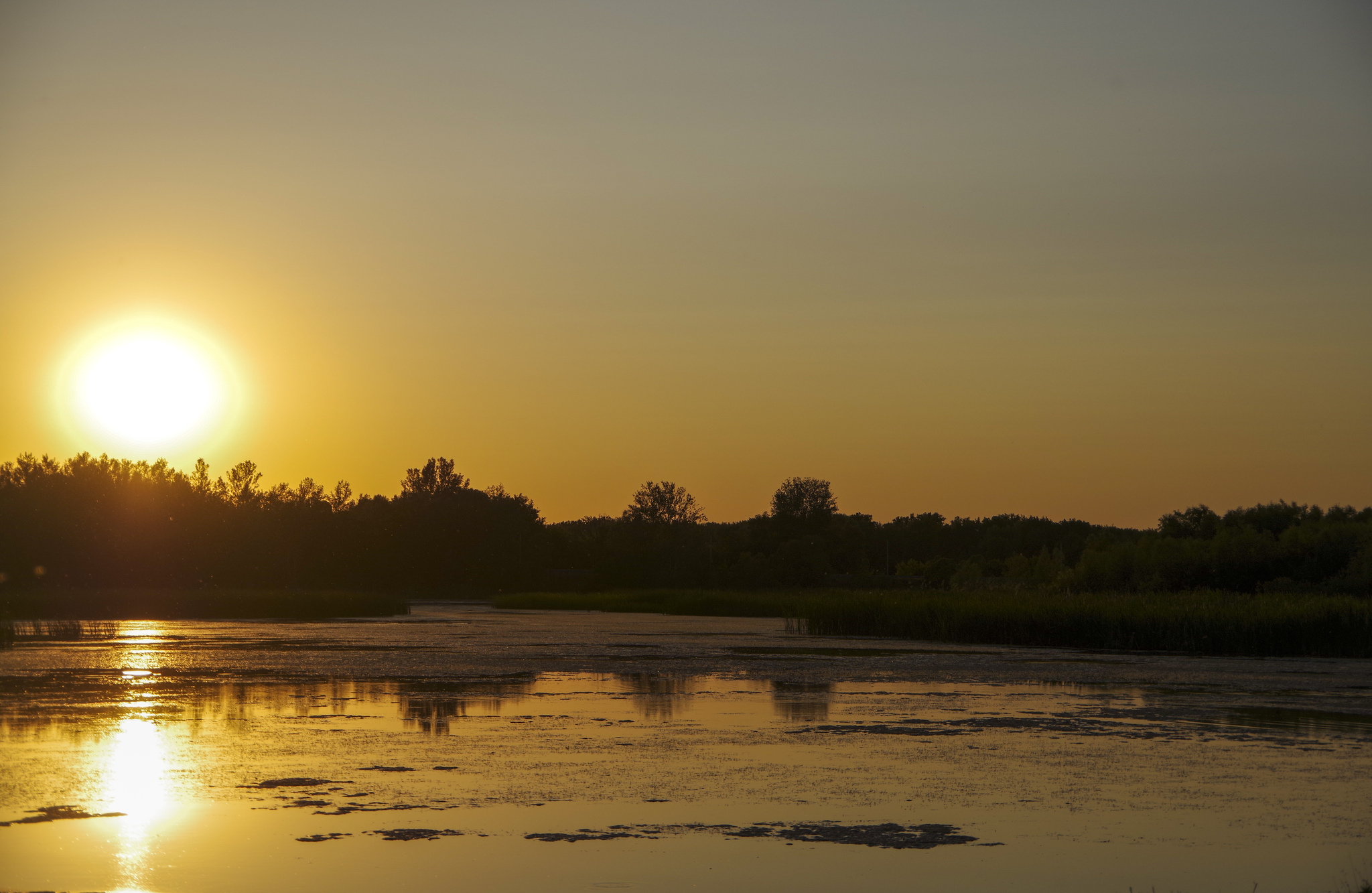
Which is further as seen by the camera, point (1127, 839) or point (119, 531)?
point (119, 531)

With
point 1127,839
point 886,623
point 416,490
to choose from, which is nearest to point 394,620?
point 886,623

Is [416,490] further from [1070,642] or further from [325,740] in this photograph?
[325,740]

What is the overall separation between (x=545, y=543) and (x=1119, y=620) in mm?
68555

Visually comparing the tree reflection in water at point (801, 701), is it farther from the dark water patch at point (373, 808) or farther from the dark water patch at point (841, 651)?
the dark water patch at point (841, 651)

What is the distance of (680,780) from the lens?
32.6 ft

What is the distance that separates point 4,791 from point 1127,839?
25.7ft

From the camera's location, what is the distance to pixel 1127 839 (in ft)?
26.7

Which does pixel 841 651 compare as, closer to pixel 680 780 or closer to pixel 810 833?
pixel 680 780

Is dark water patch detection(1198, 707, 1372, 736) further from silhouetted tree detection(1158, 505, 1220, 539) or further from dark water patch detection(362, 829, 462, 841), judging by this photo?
silhouetted tree detection(1158, 505, 1220, 539)

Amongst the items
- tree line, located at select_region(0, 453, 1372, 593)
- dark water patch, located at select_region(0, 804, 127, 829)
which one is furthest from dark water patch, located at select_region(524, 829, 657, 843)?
tree line, located at select_region(0, 453, 1372, 593)

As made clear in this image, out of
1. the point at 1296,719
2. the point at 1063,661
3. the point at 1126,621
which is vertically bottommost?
the point at 1063,661

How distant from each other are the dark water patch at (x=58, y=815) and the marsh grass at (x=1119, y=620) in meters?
21.7

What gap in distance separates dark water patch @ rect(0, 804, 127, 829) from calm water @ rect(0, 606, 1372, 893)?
0.30 feet

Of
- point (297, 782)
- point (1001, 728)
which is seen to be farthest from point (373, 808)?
point (1001, 728)
